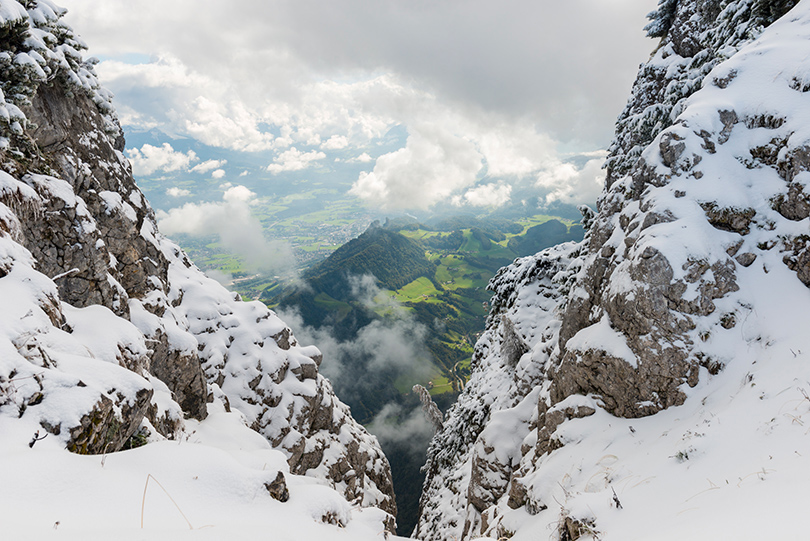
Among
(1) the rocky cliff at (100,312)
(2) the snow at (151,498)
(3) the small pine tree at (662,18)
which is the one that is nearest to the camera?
(2) the snow at (151,498)

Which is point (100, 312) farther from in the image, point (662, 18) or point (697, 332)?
point (662, 18)

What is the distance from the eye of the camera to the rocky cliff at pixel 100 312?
648cm

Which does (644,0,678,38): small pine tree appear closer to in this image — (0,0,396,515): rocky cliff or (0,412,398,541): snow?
(0,412,398,541): snow

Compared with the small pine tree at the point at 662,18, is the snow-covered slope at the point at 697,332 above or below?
below

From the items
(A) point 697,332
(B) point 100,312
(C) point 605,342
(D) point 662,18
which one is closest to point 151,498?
(B) point 100,312

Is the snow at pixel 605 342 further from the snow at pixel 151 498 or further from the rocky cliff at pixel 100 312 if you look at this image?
the rocky cliff at pixel 100 312

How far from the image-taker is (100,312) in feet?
39.9

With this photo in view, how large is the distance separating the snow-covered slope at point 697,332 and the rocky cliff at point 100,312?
9.15 meters

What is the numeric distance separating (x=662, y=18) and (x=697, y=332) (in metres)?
22.9

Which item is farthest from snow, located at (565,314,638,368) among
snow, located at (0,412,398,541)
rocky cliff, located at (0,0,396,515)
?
rocky cliff, located at (0,0,396,515)

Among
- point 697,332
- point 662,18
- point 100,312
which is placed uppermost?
point 662,18

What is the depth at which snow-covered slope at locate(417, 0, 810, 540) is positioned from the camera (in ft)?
19.7

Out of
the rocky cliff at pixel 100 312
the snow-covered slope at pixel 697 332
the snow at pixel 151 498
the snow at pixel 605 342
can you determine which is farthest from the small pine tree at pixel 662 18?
the rocky cliff at pixel 100 312

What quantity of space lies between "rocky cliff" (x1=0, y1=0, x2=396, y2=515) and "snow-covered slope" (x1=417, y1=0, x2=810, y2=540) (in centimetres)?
915
